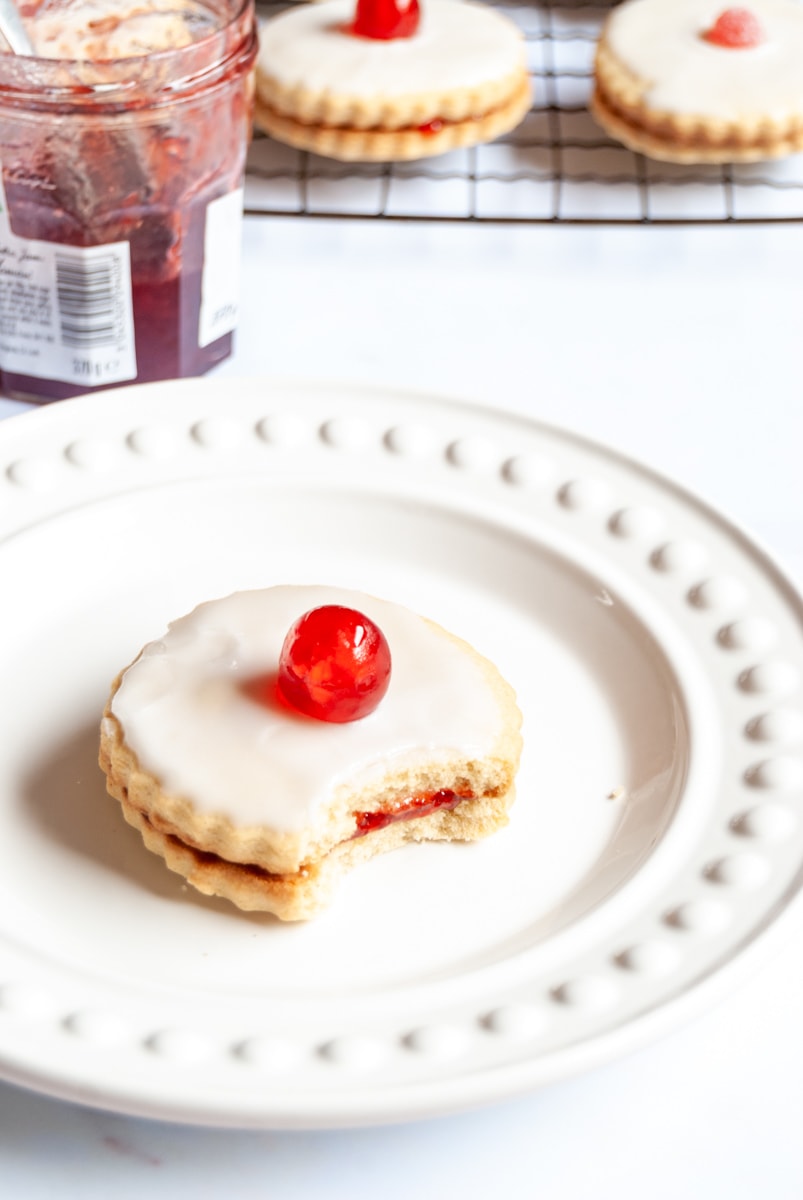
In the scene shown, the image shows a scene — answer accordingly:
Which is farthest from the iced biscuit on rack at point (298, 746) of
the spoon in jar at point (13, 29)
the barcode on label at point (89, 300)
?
the spoon in jar at point (13, 29)

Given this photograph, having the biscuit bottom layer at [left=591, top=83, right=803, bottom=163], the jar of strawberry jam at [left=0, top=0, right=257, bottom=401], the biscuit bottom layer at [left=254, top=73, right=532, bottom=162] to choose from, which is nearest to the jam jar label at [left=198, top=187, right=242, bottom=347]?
the jar of strawberry jam at [left=0, top=0, right=257, bottom=401]

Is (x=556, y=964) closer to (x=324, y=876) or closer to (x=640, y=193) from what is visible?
(x=324, y=876)

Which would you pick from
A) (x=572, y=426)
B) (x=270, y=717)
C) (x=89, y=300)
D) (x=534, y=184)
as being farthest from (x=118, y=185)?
(x=534, y=184)

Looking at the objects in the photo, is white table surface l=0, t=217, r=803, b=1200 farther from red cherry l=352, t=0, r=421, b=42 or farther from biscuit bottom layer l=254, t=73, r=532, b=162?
red cherry l=352, t=0, r=421, b=42

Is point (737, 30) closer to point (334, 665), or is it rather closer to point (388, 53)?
point (388, 53)

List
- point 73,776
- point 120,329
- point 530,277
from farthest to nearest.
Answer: point 530,277 → point 120,329 → point 73,776

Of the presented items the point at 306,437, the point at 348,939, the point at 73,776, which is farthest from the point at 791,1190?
the point at 306,437

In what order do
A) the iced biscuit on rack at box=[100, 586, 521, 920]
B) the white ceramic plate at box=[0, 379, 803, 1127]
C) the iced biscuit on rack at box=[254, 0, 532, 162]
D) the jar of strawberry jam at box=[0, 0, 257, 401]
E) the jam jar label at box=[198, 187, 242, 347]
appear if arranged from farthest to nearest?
the iced biscuit on rack at box=[254, 0, 532, 162]
the jam jar label at box=[198, 187, 242, 347]
the jar of strawberry jam at box=[0, 0, 257, 401]
the iced biscuit on rack at box=[100, 586, 521, 920]
the white ceramic plate at box=[0, 379, 803, 1127]
